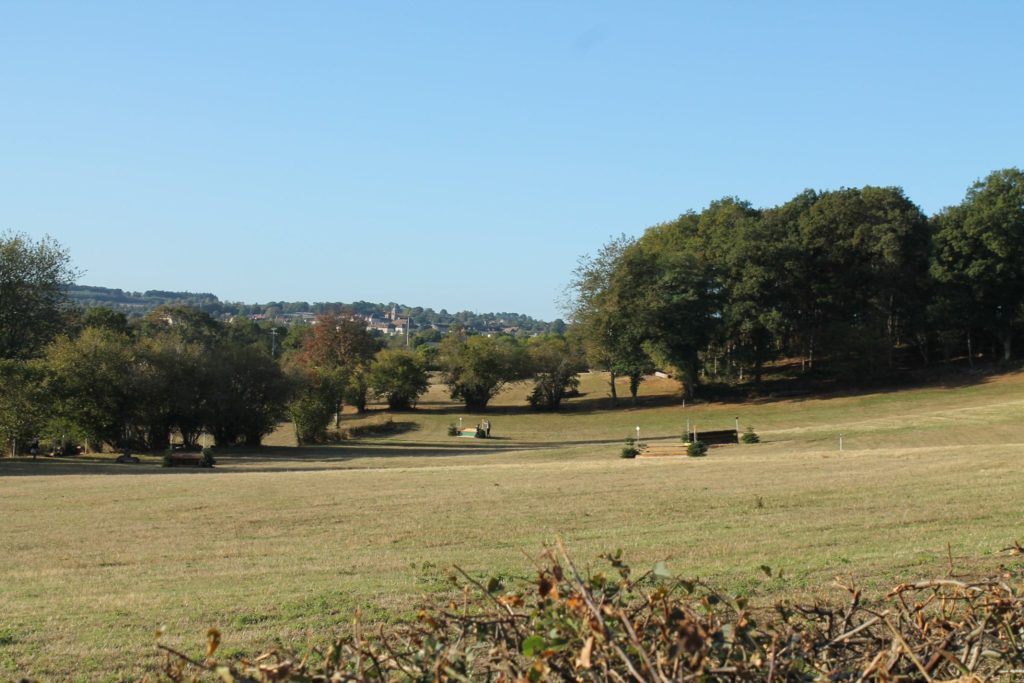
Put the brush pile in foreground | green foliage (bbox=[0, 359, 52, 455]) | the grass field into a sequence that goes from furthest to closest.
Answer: green foliage (bbox=[0, 359, 52, 455]) → the grass field → the brush pile in foreground

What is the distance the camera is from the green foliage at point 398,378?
82.6 meters

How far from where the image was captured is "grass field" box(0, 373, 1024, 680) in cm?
941

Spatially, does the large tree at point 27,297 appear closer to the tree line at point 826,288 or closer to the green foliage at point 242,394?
the green foliage at point 242,394

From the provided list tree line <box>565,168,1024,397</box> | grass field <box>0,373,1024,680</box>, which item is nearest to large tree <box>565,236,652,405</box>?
tree line <box>565,168,1024,397</box>

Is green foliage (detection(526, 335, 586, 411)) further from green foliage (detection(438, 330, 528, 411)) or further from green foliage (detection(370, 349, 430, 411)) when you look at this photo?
green foliage (detection(370, 349, 430, 411))

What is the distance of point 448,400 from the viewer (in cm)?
9088

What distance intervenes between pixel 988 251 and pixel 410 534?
6366 centimetres

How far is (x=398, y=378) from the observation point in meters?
82.7

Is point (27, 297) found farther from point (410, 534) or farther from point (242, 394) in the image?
point (410, 534)

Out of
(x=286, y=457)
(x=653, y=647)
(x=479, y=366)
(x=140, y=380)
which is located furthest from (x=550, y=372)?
(x=653, y=647)

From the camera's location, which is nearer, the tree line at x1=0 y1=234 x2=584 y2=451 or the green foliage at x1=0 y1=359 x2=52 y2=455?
the green foliage at x1=0 y1=359 x2=52 y2=455

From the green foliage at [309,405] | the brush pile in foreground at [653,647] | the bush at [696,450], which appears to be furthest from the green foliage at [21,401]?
the brush pile in foreground at [653,647]

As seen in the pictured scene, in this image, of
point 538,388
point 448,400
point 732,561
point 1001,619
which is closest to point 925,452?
point 732,561

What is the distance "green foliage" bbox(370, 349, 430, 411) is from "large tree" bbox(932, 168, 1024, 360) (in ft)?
138
